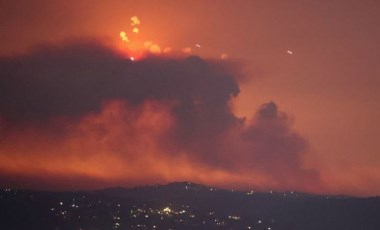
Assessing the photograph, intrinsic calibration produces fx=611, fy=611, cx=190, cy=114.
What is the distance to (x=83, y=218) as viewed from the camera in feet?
516

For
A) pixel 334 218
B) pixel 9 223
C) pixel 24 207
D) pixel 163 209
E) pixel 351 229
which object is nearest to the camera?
pixel 9 223

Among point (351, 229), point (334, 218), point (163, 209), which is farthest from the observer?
point (163, 209)

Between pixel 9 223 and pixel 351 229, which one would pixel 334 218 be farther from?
pixel 9 223

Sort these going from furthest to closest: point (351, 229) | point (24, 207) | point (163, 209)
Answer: point (163, 209) < point (351, 229) < point (24, 207)

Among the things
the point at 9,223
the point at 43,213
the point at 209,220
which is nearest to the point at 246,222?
the point at 209,220

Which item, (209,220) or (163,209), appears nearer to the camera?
(209,220)

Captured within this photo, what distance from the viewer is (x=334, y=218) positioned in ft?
608

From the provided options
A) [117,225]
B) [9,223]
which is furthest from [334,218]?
[9,223]

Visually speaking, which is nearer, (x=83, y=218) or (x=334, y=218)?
(x=83, y=218)

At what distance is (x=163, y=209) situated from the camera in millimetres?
199875

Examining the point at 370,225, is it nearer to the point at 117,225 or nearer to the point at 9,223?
the point at 117,225

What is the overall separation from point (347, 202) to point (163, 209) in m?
59.5

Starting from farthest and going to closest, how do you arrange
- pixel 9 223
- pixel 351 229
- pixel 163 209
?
pixel 163 209
pixel 351 229
pixel 9 223

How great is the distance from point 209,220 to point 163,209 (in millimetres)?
22363
